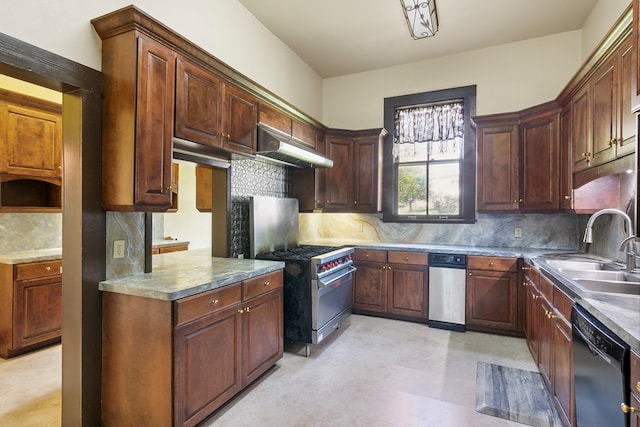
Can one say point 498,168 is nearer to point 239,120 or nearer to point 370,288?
point 370,288

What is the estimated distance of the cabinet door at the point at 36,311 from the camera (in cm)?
300

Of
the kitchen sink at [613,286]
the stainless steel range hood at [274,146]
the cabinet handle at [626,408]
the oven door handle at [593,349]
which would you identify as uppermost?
the stainless steel range hood at [274,146]

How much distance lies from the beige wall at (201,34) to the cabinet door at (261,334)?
195cm

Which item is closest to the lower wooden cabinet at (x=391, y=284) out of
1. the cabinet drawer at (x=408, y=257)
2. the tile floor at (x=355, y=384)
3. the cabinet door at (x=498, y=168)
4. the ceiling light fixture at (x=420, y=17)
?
the cabinet drawer at (x=408, y=257)

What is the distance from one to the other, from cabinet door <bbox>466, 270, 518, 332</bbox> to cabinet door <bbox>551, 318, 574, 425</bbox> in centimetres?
138

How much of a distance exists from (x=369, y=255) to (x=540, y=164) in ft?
6.94

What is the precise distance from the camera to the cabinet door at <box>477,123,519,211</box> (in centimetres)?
365

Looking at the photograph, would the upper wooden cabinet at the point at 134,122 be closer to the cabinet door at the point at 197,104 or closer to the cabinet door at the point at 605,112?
the cabinet door at the point at 197,104

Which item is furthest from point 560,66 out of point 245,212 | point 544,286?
point 245,212

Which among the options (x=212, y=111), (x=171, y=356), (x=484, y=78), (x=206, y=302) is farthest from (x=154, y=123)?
(x=484, y=78)

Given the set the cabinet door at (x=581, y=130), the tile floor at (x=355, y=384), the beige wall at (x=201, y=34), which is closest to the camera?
the beige wall at (x=201, y=34)

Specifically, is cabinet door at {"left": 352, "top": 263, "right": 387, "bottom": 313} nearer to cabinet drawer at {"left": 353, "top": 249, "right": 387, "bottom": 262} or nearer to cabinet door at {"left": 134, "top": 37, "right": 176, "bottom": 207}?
cabinet drawer at {"left": 353, "top": 249, "right": 387, "bottom": 262}

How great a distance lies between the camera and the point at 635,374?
3.72 feet

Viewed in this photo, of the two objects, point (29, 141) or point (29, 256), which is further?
point (29, 141)
